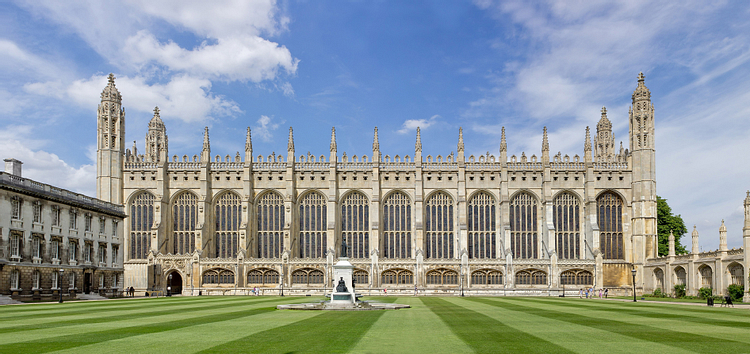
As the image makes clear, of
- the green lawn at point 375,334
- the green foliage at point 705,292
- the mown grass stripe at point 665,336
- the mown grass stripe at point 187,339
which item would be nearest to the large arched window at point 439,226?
the green foliage at point 705,292

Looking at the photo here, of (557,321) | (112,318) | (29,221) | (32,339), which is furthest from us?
(29,221)

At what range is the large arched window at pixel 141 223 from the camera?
59.2 meters

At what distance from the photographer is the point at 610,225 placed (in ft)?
194

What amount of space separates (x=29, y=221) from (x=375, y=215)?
1181 inches

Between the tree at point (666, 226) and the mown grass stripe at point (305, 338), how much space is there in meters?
53.3

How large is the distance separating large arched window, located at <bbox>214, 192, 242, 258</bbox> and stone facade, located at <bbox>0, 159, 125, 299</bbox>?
33.8 feet

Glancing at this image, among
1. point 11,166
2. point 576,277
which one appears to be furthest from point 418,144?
point 11,166

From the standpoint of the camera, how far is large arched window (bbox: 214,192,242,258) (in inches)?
2357

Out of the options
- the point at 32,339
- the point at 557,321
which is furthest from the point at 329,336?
the point at 557,321

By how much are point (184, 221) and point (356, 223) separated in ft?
57.6

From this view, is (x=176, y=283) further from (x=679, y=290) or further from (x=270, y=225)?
(x=679, y=290)

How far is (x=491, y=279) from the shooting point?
56.1m

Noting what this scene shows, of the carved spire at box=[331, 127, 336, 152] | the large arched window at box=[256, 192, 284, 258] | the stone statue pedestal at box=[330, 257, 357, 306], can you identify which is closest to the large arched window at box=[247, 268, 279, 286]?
the large arched window at box=[256, 192, 284, 258]

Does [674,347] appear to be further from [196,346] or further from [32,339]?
[32,339]
